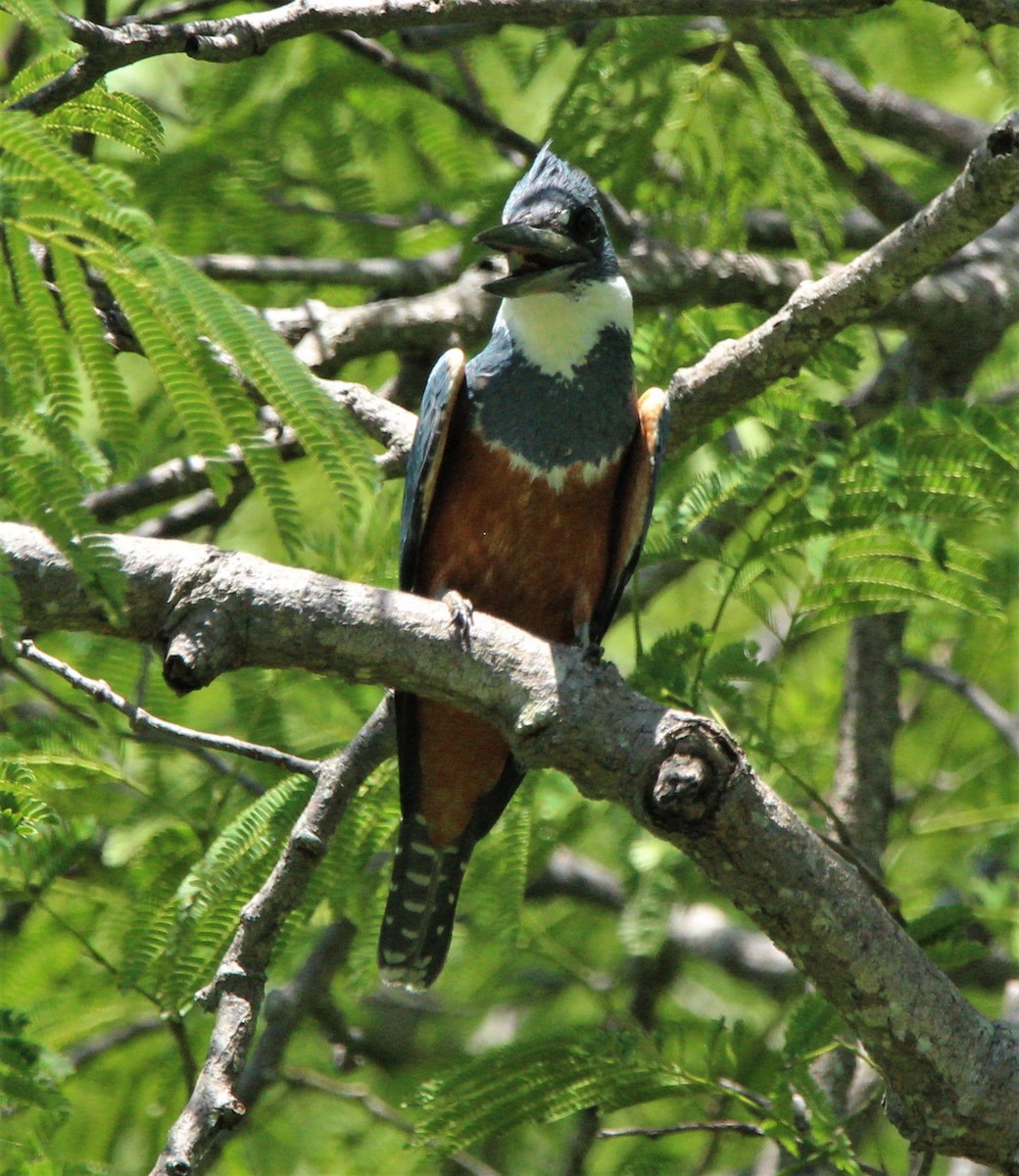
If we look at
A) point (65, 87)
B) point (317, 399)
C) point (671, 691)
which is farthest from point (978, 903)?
point (65, 87)

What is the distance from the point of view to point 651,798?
140 inches

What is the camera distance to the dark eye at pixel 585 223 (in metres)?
5.32

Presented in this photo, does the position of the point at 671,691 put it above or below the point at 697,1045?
above

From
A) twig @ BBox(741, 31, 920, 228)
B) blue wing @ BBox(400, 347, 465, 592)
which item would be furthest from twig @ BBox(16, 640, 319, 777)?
twig @ BBox(741, 31, 920, 228)

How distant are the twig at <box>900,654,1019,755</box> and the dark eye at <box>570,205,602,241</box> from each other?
2.67m

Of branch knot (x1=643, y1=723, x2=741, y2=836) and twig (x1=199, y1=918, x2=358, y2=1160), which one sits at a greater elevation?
branch knot (x1=643, y1=723, x2=741, y2=836)

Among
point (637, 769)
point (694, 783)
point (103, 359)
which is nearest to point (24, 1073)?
point (637, 769)

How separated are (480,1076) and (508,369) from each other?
2544 mm

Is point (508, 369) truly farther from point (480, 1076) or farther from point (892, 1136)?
point (892, 1136)

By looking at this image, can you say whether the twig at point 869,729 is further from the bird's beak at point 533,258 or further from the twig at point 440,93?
the twig at point 440,93

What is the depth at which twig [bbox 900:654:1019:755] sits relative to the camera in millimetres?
6793

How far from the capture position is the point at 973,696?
7.10m

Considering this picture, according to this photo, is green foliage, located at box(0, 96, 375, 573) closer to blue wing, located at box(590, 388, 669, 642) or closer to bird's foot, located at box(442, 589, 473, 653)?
bird's foot, located at box(442, 589, 473, 653)

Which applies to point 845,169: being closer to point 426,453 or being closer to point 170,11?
point 426,453
